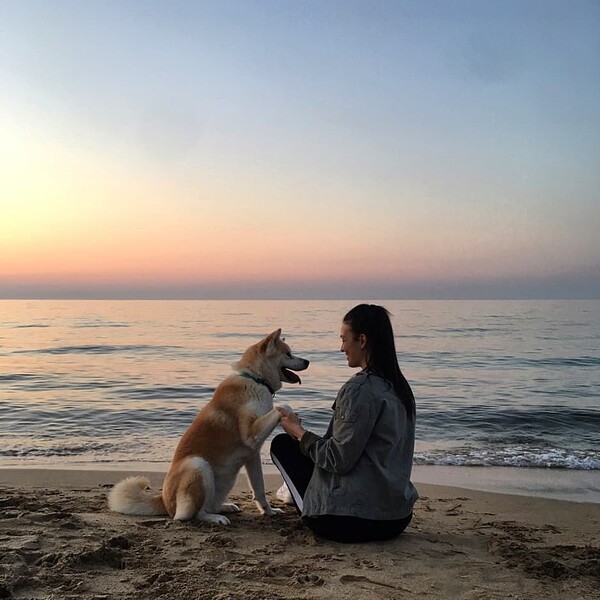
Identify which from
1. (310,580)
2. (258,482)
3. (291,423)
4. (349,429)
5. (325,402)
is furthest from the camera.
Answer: (325,402)

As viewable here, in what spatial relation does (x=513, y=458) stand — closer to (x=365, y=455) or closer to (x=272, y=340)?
(x=272, y=340)

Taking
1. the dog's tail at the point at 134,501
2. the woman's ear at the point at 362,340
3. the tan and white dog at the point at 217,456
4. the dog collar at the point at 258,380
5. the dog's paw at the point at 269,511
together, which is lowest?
the dog's paw at the point at 269,511

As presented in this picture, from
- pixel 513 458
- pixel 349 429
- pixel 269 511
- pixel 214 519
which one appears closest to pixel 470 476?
pixel 513 458

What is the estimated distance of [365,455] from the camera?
148 inches

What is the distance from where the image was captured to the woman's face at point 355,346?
150 inches

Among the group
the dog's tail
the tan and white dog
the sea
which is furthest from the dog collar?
the sea

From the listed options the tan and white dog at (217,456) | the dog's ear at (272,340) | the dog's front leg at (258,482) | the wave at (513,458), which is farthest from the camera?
the wave at (513,458)

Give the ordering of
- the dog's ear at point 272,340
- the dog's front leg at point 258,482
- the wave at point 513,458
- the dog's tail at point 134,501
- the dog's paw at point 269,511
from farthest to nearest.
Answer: the wave at point 513,458 < the dog's ear at point 272,340 < the dog's paw at point 269,511 < the dog's front leg at point 258,482 < the dog's tail at point 134,501

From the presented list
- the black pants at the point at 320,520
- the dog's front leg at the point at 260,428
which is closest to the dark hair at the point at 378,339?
the black pants at the point at 320,520

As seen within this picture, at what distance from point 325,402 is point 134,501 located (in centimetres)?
823

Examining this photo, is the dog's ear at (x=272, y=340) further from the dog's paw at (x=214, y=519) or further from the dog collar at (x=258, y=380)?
the dog's paw at (x=214, y=519)

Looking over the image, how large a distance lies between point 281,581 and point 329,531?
732 mm

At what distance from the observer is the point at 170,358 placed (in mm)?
20562

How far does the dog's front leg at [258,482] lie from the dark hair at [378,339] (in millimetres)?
1466
